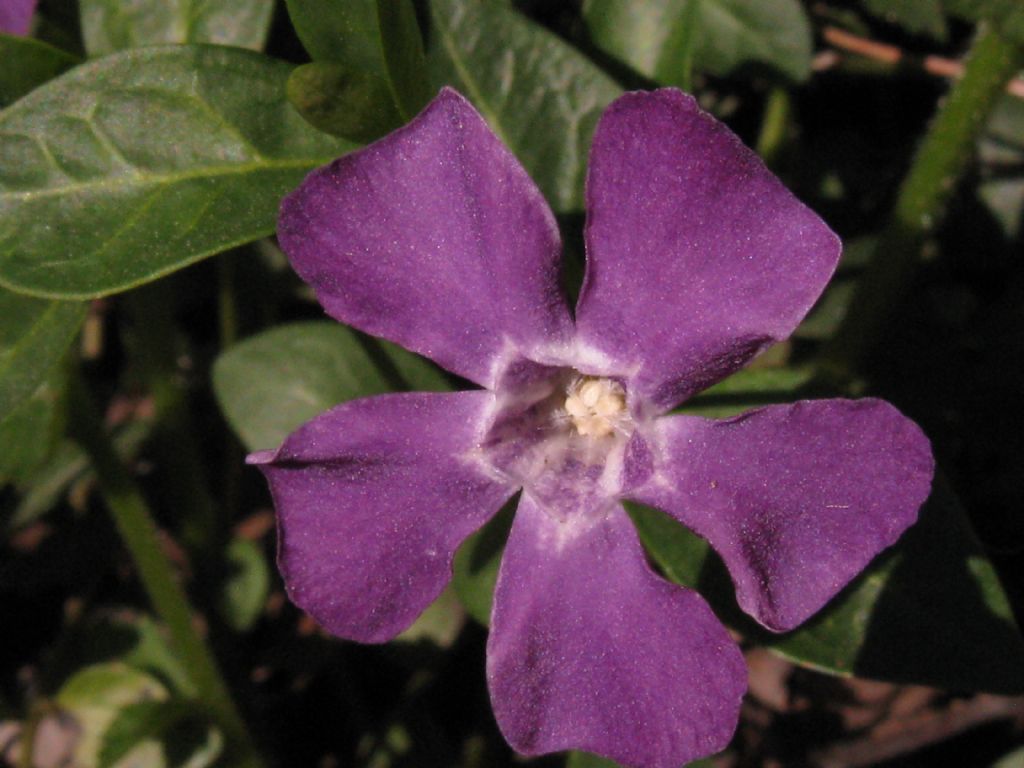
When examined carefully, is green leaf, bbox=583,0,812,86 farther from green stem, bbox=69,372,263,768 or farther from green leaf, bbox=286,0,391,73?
green stem, bbox=69,372,263,768

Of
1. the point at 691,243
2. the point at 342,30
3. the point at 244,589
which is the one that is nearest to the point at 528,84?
the point at 342,30

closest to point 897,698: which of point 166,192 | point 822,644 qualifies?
point 822,644

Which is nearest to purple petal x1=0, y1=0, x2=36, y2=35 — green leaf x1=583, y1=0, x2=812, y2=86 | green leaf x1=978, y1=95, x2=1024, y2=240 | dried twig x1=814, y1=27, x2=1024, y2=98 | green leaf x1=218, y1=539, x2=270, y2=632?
green leaf x1=583, y1=0, x2=812, y2=86

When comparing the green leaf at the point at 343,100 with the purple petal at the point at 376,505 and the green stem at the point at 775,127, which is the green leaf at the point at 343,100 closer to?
the purple petal at the point at 376,505

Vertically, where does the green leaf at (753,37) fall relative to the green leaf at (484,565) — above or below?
above

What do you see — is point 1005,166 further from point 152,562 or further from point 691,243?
point 152,562

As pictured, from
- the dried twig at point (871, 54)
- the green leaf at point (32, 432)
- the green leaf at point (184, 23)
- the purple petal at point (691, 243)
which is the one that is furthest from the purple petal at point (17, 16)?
the dried twig at point (871, 54)
